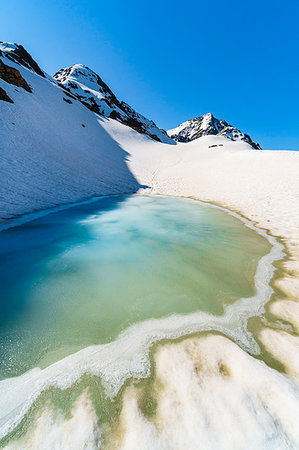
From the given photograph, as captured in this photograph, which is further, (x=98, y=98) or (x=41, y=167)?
(x=98, y=98)

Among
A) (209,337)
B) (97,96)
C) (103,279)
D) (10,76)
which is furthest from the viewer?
(97,96)

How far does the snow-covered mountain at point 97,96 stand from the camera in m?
59.3

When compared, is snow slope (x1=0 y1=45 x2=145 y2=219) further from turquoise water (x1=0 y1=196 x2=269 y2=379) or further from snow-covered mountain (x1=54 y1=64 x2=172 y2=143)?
snow-covered mountain (x1=54 y1=64 x2=172 y2=143)

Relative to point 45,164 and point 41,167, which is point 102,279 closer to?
point 41,167

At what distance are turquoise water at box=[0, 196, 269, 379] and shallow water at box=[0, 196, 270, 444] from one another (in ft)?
0.04

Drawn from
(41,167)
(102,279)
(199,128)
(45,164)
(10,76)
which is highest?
(199,128)

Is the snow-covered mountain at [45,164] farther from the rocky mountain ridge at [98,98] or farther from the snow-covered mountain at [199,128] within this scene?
the snow-covered mountain at [199,128]

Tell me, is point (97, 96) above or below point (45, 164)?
above

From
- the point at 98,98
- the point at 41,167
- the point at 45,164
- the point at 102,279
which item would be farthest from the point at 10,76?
the point at 98,98

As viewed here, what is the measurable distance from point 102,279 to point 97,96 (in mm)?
82232

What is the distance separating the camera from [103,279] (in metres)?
3.31

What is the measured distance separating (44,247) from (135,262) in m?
2.56

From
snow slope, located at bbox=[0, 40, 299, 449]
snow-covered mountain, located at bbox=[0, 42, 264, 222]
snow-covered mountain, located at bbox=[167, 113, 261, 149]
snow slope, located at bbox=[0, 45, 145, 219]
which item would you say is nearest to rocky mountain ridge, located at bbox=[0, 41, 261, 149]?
snow-covered mountain, located at bbox=[167, 113, 261, 149]

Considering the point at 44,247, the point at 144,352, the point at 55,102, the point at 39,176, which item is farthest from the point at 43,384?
the point at 55,102
